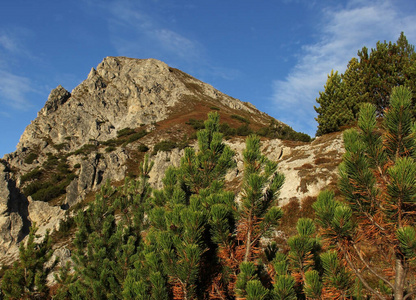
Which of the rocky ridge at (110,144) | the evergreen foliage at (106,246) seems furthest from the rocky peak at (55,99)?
the evergreen foliage at (106,246)

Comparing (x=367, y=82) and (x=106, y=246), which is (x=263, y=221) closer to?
(x=106, y=246)

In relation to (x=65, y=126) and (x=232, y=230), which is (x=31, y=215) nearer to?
(x=232, y=230)

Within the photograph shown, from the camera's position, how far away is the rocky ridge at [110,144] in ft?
73.5

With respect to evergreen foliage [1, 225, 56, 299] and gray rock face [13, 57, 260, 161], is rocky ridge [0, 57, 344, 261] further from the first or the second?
evergreen foliage [1, 225, 56, 299]

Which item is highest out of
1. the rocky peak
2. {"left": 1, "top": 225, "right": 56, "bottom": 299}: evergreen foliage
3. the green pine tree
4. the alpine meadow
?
the rocky peak

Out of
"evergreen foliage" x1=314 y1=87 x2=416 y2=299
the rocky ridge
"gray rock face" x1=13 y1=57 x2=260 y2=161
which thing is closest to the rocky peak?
"gray rock face" x1=13 y1=57 x2=260 y2=161

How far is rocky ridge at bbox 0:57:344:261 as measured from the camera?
2239 centimetres

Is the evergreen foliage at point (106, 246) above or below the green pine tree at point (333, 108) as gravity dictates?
below

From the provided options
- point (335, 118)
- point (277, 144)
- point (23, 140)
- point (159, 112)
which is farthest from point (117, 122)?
point (335, 118)

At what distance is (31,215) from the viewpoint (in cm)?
3272

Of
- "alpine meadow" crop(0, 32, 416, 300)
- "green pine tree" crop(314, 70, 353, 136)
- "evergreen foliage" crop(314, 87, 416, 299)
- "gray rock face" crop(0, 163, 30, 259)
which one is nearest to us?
"evergreen foliage" crop(314, 87, 416, 299)

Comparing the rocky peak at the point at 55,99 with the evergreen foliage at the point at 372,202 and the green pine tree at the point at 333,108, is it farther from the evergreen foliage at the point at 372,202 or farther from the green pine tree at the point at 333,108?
the evergreen foliage at the point at 372,202

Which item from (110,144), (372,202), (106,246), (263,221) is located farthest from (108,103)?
(372,202)

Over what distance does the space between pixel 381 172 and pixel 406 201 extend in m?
0.59
